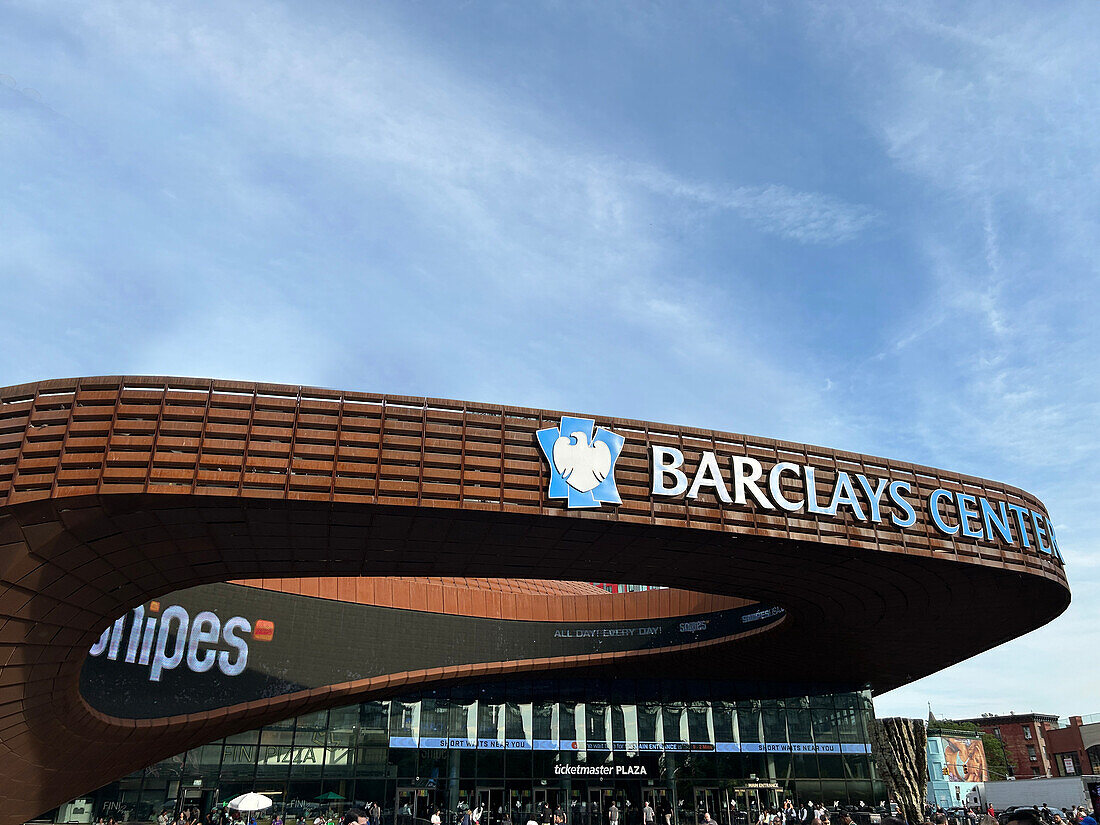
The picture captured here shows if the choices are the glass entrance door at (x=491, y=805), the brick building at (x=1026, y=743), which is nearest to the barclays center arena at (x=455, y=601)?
the glass entrance door at (x=491, y=805)

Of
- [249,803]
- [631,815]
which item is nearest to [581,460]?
[249,803]

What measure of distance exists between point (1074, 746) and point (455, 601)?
65.1 m

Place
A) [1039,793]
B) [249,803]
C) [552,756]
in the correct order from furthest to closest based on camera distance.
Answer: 1. [1039,793]
2. [552,756]
3. [249,803]

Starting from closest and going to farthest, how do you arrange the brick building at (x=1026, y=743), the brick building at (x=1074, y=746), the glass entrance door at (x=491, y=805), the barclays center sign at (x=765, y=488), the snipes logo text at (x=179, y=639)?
the barclays center sign at (x=765, y=488) → the snipes logo text at (x=179, y=639) → the glass entrance door at (x=491, y=805) → the brick building at (x=1074, y=746) → the brick building at (x=1026, y=743)

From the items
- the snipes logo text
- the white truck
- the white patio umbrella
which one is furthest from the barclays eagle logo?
the white truck

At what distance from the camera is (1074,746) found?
71438 mm

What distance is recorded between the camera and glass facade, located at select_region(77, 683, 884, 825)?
36.7 metres

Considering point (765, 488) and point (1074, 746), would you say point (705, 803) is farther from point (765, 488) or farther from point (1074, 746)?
point (1074, 746)

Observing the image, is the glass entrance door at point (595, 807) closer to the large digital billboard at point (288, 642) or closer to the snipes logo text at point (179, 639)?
the large digital billboard at point (288, 642)

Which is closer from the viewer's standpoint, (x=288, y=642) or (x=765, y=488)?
(x=765, y=488)

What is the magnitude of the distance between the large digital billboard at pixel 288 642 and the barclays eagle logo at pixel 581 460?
56.8 ft

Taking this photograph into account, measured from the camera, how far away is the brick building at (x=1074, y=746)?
2623 inches

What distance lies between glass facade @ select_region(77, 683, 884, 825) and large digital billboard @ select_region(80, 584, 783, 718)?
423cm

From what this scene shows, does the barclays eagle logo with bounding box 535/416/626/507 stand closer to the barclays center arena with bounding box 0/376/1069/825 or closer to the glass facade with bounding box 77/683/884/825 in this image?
the barclays center arena with bounding box 0/376/1069/825
